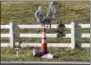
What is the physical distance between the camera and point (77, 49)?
14.3 m

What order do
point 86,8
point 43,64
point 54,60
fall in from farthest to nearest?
point 86,8 < point 54,60 < point 43,64

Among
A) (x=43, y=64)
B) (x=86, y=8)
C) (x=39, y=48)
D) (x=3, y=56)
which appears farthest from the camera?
(x=86, y=8)

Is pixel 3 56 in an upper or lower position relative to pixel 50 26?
lower

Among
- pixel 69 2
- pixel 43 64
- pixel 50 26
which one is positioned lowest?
pixel 43 64

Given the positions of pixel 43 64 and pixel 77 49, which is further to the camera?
pixel 77 49

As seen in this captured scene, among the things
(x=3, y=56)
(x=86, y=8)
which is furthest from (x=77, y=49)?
(x=86, y=8)

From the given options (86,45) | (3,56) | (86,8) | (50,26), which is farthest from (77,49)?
(86,8)

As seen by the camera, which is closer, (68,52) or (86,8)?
(68,52)

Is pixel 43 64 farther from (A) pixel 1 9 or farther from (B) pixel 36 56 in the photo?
(A) pixel 1 9

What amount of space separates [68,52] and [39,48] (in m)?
1.18

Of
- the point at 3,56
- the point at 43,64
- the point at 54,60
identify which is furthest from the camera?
the point at 3,56

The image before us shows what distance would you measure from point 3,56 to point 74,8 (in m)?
8.42

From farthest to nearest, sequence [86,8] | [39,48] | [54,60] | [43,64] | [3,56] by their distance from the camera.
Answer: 1. [86,8]
2. [39,48]
3. [3,56]
4. [54,60]
5. [43,64]

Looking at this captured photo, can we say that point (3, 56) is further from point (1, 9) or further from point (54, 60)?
point (1, 9)
